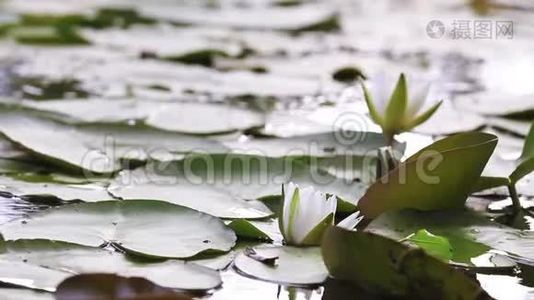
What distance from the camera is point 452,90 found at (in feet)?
5.25

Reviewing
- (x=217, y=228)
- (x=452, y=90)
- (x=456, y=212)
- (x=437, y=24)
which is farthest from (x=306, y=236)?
(x=437, y=24)

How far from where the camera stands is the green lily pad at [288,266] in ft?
2.35

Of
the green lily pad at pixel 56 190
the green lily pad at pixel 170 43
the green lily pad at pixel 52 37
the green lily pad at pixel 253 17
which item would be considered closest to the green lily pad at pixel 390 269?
the green lily pad at pixel 56 190

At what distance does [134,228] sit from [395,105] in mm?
352

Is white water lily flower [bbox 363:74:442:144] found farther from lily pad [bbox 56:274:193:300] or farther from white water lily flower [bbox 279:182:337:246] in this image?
lily pad [bbox 56:274:193:300]

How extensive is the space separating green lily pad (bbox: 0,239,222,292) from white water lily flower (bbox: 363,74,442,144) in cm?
36

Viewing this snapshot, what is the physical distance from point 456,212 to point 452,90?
752 millimetres

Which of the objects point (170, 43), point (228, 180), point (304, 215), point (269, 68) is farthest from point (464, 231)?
point (170, 43)

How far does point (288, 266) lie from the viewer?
74 cm

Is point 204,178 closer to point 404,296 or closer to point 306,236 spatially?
point 306,236

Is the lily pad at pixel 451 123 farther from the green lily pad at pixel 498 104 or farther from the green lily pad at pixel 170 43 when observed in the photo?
the green lily pad at pixel 170 43

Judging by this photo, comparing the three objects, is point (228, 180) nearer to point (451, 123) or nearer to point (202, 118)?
point (202, 118)

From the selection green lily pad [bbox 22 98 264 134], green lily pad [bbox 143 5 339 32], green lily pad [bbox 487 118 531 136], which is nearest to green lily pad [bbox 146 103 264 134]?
green lily pad [bbox 22 98 264 134]

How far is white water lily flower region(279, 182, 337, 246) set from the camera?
771 millimetres
